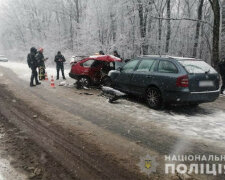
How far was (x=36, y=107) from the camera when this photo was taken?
691 centimetres

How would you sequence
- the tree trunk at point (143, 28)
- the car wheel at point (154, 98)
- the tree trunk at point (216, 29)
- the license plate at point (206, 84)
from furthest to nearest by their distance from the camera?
the tree trunk at point (143, 28) → the tree trunk at point (216, 29) → the car wheel at point (154, 98) → the license plate at point (206, 84)

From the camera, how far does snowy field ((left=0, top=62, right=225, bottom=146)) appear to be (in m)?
5.04

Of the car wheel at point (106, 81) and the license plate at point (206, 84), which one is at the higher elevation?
the license plate at point (206, 84)

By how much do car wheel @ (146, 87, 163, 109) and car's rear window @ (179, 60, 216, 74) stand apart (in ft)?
3.82

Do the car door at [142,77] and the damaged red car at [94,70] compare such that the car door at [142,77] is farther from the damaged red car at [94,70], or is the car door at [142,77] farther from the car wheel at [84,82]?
the car wheel at [84,82]

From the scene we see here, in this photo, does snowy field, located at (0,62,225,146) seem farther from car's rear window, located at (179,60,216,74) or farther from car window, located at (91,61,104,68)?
car window, located at (91,61,104,68)

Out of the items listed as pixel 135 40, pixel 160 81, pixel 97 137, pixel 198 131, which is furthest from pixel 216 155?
pixel 135 40

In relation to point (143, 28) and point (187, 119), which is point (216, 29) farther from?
point (143, 28)

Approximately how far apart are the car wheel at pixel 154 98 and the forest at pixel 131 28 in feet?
20.6

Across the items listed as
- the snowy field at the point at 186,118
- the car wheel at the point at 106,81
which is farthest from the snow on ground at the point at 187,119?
the car wheel at the point at 106,81

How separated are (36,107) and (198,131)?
16.1 ft

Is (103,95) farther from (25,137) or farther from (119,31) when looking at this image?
(119,31)

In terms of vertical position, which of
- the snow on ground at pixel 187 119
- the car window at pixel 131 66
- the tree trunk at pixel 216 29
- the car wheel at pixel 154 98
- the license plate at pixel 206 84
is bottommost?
the snow on ground at pixel 187 119

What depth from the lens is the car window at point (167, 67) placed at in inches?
255
